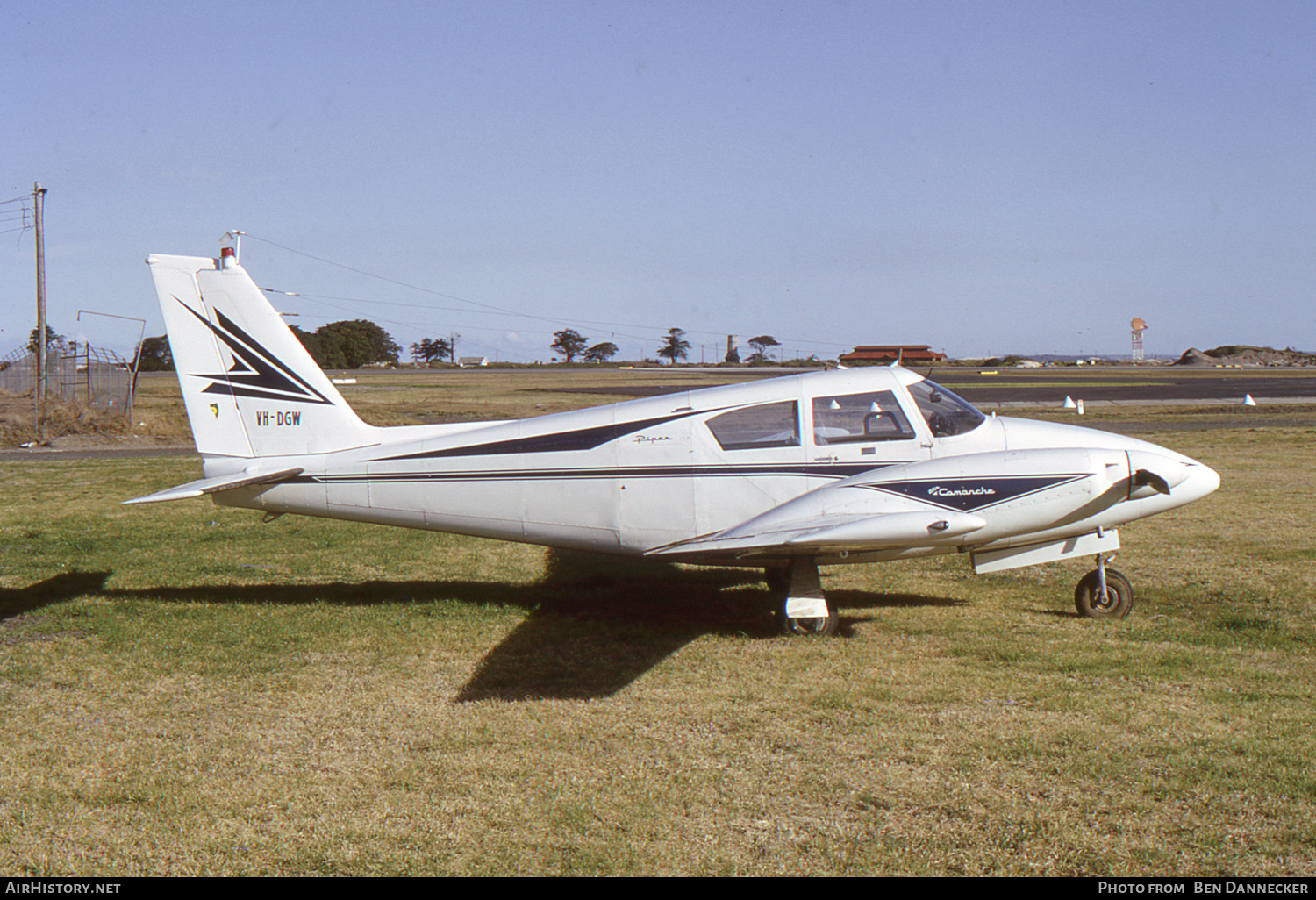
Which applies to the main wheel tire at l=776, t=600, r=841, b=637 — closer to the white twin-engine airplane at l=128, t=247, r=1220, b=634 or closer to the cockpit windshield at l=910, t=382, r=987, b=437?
the white twin-engine airplane at l=128, t=247, r=1220, b=634

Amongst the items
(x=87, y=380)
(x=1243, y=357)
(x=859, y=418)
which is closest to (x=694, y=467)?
(x=859, y=418)

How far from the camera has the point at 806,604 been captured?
8.57 m

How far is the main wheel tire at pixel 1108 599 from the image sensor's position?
8.95 meters

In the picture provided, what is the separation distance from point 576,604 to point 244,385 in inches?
160

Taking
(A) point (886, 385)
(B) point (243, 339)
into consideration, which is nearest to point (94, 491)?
(B) point (243, 339)

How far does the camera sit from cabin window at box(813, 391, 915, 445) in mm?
8648

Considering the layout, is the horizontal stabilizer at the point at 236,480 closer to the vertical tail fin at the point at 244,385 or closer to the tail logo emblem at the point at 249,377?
the vertical tail fin at the point at 244,385

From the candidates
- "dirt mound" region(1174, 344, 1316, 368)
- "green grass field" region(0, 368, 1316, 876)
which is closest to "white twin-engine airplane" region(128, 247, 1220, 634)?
"green grass field" region(0, 368, 1316, 876)

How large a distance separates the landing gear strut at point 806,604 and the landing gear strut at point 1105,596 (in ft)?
8.10

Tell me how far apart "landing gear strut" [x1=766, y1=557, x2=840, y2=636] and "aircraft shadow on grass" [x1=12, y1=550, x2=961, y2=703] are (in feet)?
0.95

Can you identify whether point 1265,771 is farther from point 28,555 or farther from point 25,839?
A: point 28,555

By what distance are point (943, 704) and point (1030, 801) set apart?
1519 millimetres

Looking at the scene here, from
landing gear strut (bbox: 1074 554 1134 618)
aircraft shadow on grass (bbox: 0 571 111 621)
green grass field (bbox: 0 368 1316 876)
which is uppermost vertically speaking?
aircraft shadow on grass (bbox: 0 571 111 621)

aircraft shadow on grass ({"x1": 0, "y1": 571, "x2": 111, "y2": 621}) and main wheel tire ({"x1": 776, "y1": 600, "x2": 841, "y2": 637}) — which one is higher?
aircraft shadow on grass ({"x1": 0, "y1": 571, "x2": 111, "y2": 621})
